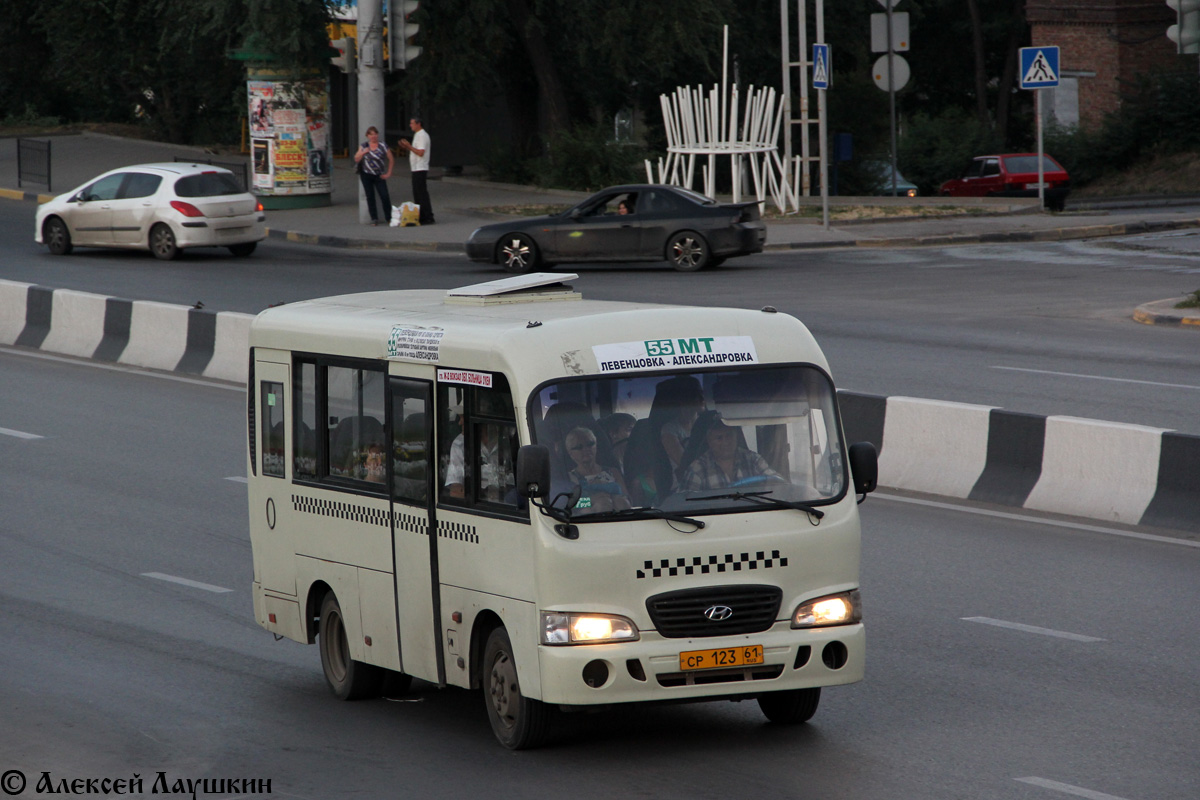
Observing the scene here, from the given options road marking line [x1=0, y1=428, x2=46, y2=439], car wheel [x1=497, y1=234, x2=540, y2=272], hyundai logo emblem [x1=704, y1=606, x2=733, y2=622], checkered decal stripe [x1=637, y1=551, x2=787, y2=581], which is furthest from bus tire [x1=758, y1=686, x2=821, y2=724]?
car wheel [x1=497, y1=234, x2=540, y2=272]

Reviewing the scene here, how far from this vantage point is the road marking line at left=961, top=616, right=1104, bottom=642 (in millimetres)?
9203

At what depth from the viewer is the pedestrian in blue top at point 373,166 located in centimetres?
3266

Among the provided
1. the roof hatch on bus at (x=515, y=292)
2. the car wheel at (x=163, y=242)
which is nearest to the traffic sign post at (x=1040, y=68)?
the car wheel at (x=163, y=242)

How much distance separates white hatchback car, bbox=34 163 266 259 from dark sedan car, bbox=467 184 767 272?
4.43 meters

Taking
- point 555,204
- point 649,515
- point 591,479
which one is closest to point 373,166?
point 555,204

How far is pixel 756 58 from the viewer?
47.3 m

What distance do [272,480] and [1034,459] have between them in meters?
6.29

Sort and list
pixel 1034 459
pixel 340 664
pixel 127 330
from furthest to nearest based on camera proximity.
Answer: pixel 127 330, pixel 1034 459, pixel 340 664

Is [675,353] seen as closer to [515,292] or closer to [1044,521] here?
[515,292]

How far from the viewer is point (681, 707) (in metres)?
8.09

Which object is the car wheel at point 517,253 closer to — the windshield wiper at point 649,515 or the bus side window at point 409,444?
the bus side window at point 409,444

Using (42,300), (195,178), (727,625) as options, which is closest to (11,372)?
(42,300)

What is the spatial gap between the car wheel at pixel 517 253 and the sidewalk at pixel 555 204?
12.1 feet

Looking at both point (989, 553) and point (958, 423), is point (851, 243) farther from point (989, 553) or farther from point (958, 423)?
point (989, 553)
